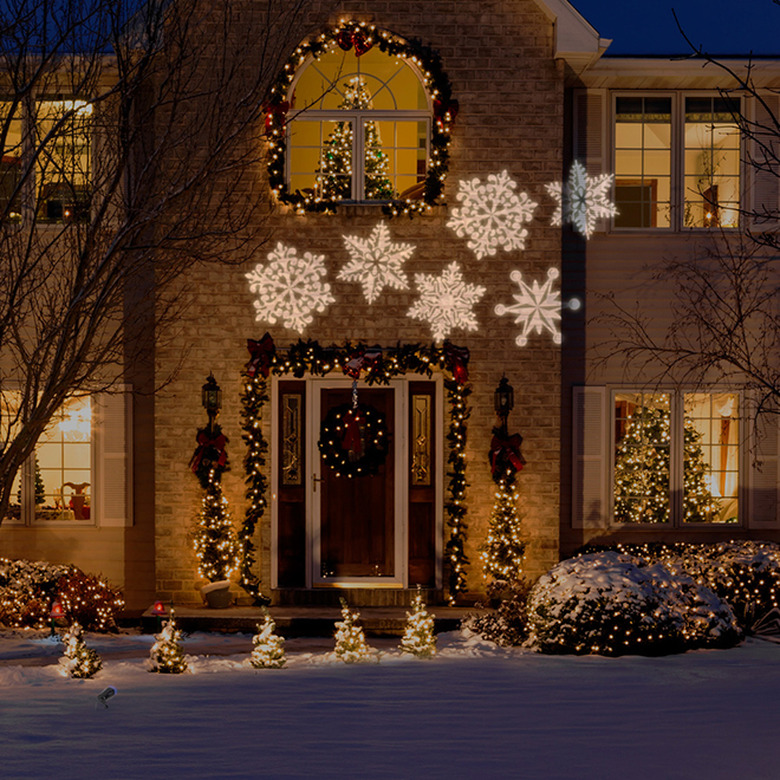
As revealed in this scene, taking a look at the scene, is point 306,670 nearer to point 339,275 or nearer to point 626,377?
point 339,275

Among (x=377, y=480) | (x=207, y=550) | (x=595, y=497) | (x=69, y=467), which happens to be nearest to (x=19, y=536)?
(x=69, y=467)

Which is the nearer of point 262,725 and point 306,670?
point 262,725

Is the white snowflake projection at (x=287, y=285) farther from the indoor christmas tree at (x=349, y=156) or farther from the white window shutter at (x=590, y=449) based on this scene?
the white window shutter at (x=590, y=449)

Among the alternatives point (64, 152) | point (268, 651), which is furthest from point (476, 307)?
point (64, 152)

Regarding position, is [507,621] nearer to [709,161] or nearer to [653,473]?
[653,473]

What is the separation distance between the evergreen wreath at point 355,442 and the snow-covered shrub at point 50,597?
2.71 meters

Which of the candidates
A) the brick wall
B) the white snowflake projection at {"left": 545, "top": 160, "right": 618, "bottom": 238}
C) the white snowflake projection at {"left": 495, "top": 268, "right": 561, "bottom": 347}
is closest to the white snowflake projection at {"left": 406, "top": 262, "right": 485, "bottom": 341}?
the brick wall

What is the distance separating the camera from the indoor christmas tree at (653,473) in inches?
420

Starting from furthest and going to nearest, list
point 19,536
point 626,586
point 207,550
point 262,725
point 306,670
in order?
1. point 19,536
2. point 207,550
3. point 626,586
4. point 306,670
5. point 262,725

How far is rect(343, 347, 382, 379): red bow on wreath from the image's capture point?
962 cm

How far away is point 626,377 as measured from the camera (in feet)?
34.9

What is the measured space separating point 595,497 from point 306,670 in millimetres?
4423

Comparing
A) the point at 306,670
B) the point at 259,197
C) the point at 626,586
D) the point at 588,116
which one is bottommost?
the point at 306,670

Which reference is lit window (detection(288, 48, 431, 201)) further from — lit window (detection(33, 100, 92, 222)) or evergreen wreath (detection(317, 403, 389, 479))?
lit window (detection(33, 100, 92, 222))
